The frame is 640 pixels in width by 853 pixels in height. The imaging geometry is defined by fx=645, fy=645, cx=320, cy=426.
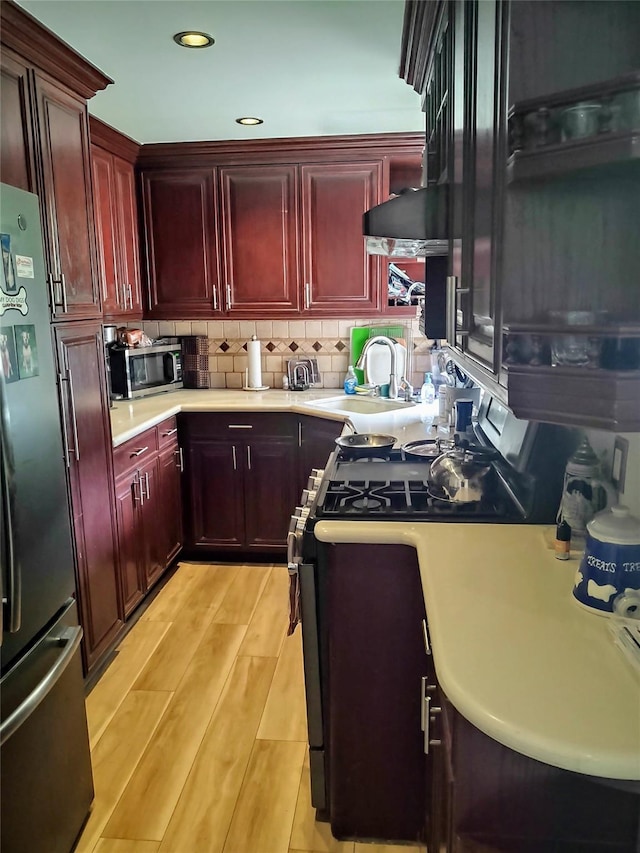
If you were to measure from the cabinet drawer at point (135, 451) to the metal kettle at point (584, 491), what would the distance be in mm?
1991

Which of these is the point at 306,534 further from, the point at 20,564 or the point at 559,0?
the point at 559,0

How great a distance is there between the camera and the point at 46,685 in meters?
1.66

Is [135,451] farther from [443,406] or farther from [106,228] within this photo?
[443,406]

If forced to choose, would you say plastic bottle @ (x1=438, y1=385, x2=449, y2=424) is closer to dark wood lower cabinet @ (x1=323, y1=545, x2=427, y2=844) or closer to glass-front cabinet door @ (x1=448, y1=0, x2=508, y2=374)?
glass-front cabinet door @ (x1=448, y1=0, x2=508, y2=374)

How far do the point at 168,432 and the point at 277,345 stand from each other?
105 cm

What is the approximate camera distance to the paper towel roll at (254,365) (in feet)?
13.4

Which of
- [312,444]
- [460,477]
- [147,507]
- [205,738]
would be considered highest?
[460,477]

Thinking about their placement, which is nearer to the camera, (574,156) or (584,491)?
(574,156)

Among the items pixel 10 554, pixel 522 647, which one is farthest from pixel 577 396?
pixel 10 554

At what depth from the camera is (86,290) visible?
8.27ft

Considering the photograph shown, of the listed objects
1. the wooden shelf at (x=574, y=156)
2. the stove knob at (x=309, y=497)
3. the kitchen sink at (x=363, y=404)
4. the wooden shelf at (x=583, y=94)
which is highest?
the wooden shelf at (x=583, y=94)

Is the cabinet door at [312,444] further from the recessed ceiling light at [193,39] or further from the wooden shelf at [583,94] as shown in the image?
the wooden shelf at [583,94]

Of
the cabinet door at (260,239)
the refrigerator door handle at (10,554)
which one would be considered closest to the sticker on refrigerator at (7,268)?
the refrigerator door handle at (10,554)

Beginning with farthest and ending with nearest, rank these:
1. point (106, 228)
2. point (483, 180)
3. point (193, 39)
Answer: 1. point (106, 228)
2. point (193, 39)
3. point (483, 180)
